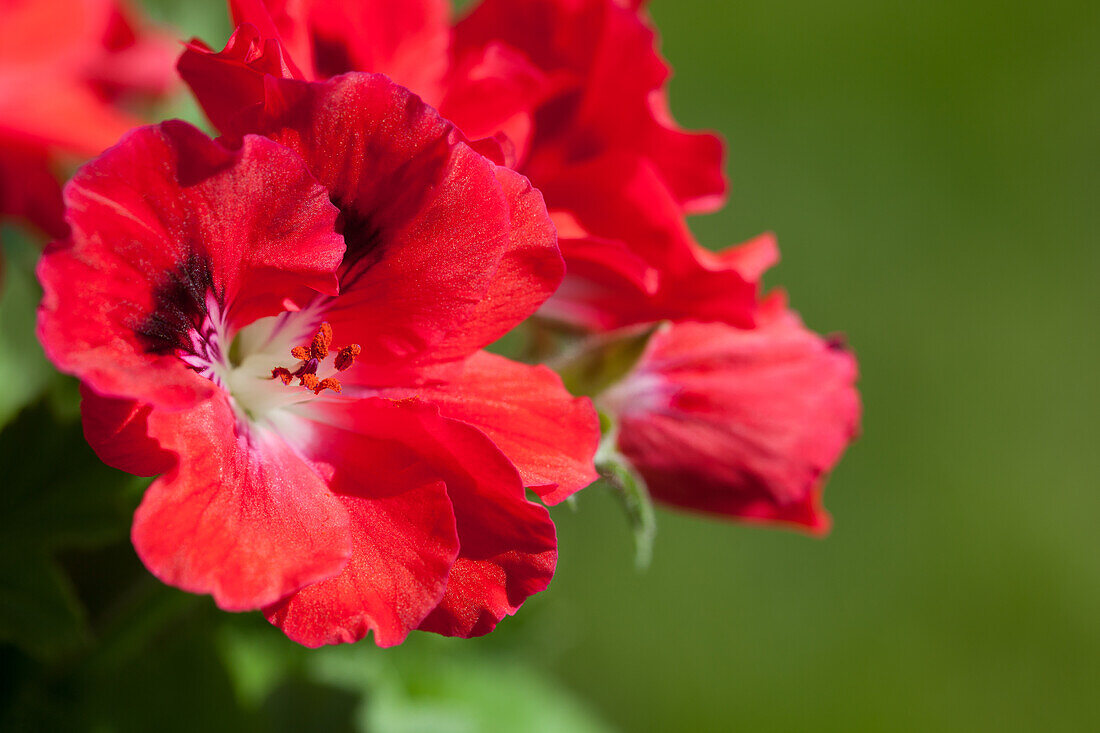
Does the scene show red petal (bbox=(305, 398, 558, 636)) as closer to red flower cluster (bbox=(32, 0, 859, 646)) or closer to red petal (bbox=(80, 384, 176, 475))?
red flower cluster (bbox=(32, 0, 859, 646))

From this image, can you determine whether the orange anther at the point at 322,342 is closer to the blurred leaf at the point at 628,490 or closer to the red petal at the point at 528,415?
the red petal at the point at 528,415

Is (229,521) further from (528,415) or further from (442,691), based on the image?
(442,691)

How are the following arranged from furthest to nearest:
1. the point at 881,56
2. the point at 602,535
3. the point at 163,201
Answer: the point at 881,56, the point at 602,535, the point at 163,201

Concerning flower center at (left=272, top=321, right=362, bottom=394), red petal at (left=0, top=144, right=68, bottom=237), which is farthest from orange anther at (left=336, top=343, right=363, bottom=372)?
red petal at (left=0, top=144, right=68, bottom=237)

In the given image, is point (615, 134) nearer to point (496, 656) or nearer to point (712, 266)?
point (712, 266)

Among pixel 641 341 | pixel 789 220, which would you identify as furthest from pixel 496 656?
pixel 789 220
